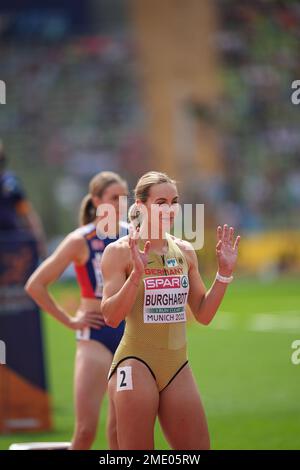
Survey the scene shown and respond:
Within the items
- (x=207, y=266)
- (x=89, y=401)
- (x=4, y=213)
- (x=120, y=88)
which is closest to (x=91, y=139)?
(x=120, y=88)

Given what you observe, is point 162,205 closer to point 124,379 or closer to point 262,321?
point 124,379

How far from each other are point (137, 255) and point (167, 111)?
33.0 meters

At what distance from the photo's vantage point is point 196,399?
564cm

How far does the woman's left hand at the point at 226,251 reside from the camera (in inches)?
230

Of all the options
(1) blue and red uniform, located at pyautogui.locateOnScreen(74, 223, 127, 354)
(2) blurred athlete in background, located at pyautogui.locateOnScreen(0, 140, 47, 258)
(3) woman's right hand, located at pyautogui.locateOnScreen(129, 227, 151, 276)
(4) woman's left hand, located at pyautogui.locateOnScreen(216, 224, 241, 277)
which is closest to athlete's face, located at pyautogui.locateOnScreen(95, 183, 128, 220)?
(1) blue and red uniform, located at pyautogui.locateOnScreen(74, 223, 127, 354)

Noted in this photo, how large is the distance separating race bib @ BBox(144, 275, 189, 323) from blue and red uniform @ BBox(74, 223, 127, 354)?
168 centimetres

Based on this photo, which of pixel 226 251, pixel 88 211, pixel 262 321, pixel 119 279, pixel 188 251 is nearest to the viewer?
pixel 119 279

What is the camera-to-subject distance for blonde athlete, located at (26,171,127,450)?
7.23m

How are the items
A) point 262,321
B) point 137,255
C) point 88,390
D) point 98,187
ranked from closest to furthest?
1. point 137,255
2. point 88,390
3. point 98,187
4. point 262,321

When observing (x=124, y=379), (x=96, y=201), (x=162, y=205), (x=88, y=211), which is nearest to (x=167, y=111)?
(x=88, y=211)

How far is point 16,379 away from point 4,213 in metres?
2.08

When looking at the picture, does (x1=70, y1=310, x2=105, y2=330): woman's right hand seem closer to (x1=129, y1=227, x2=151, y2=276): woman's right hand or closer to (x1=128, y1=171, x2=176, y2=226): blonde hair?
(x1=128, y1=171, x2=176, y2=226): blonde hair

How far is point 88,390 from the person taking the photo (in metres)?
7.15

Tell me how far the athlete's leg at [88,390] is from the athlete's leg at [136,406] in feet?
5.09
